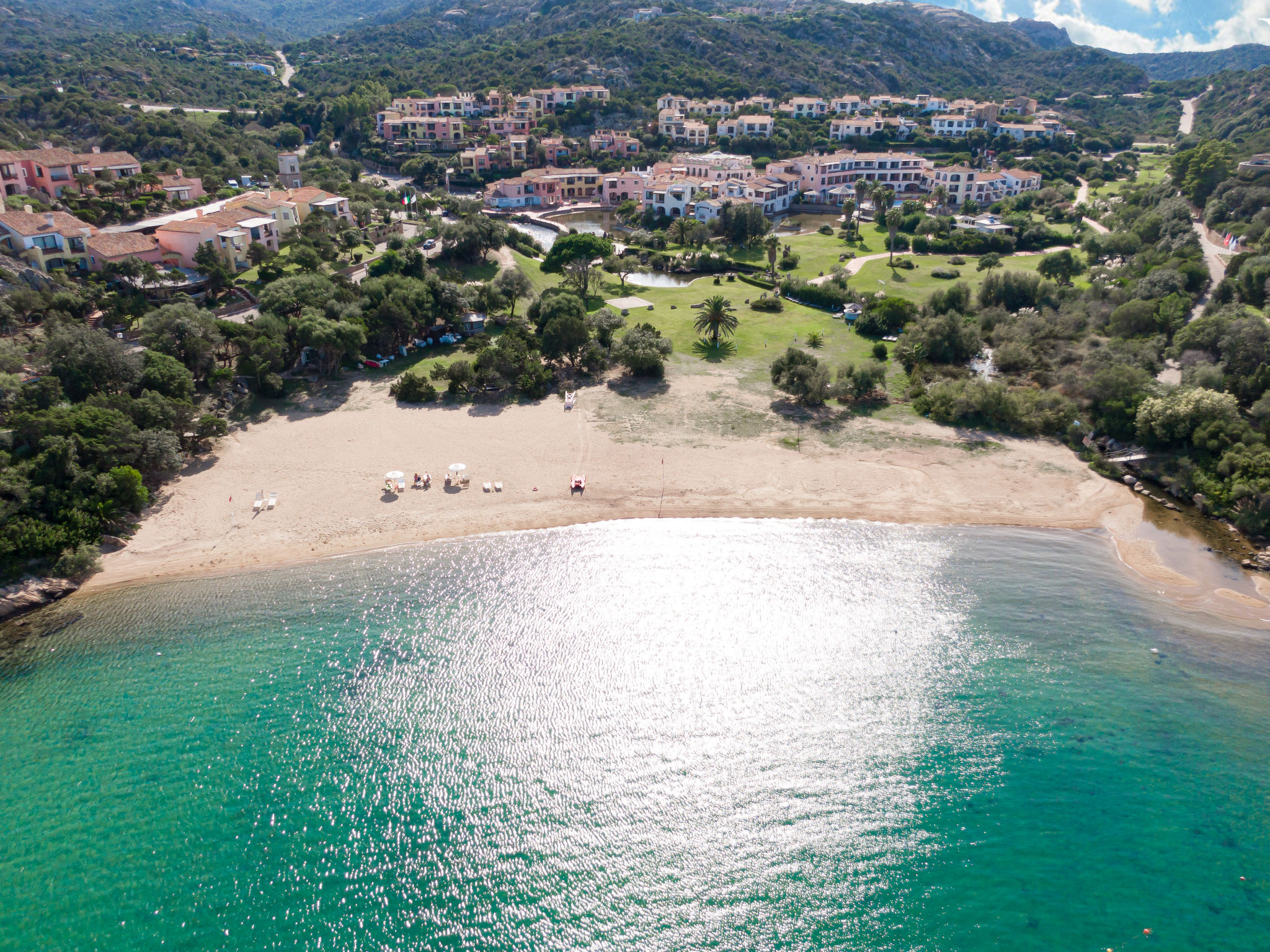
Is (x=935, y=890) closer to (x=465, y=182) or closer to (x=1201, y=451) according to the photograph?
(x=1201, y=451)

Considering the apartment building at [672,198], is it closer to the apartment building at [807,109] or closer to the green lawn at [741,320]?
the green lawn at [741,320]

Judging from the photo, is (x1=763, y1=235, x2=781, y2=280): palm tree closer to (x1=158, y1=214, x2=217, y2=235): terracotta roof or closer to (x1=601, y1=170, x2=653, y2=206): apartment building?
(x1=601, y1=170, x2=653, y2=206): apartment building

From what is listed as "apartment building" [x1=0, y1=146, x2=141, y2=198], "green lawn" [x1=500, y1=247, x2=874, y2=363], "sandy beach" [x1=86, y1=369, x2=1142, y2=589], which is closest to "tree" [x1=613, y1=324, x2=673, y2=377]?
"green lawn" [x1=500, y1=247, x2=874, y2=363]

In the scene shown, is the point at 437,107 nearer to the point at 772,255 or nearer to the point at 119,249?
the point at 772,255

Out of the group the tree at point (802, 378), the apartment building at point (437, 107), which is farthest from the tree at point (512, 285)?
the apartment building at point (437, 107)

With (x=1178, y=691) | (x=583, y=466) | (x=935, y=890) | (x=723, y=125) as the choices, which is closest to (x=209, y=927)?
(x=935, y=890)

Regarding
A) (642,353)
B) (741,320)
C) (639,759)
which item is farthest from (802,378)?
(639,759)
